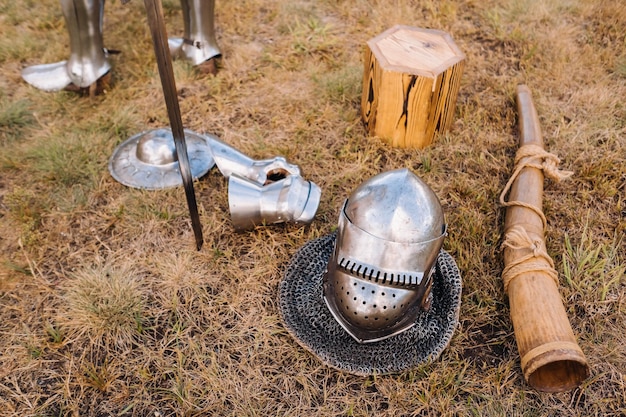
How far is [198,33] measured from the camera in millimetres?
4035

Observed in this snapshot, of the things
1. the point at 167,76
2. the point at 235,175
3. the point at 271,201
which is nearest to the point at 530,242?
the point at 271,201

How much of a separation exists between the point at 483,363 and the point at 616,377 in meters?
0.59

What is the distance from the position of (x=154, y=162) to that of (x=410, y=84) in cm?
170

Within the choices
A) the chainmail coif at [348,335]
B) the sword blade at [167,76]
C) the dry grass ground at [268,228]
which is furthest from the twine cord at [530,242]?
the sword blade at [167,76]

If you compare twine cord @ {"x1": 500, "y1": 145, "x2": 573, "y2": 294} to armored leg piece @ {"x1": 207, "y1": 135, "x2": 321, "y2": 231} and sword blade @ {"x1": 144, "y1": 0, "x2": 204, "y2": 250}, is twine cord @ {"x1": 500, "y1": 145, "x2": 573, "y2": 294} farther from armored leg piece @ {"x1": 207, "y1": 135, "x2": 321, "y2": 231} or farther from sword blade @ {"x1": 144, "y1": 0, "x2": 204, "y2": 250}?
sword blade @ {"x1": 144, "y1": 0, "x2": 204, "y2": 250}

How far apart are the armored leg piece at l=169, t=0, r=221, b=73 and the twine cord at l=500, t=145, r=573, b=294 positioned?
247 centimetres

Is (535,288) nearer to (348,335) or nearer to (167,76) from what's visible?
(348,335)

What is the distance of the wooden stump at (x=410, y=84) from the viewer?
3217mm

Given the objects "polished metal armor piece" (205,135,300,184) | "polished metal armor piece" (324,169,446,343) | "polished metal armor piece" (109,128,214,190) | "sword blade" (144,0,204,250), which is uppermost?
"sword blade" (144,0,204,250)

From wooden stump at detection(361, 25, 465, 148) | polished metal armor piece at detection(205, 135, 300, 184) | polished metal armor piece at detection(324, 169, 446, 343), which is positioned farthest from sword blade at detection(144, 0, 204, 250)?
wooden stump at detection(361, 25, 465, 148)

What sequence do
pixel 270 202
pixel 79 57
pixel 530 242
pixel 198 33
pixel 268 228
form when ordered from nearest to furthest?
pixel 530 242 → pixel 270 202 → pixel 268 228 → pixel 79 57 → pixel 198 33

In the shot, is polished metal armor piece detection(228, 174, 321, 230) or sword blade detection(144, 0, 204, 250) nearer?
sword blade detection(144, 0, 204, 250)

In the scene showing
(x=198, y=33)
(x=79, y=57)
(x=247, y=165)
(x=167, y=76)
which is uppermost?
(x=167, y=76)

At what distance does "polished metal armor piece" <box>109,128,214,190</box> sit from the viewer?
10.9ft
